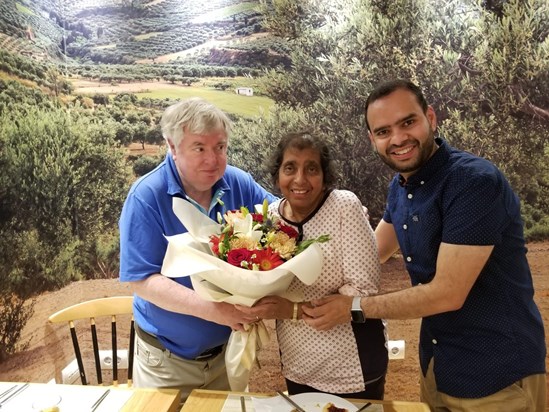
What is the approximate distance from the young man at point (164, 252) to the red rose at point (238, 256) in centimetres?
32

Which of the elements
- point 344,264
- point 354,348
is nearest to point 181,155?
point 344,264

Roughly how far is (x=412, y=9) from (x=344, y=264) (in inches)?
78.8

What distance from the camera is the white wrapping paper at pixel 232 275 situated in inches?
56.3

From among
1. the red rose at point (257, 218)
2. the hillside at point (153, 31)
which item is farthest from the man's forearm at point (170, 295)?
the hillside at point (153, 31)

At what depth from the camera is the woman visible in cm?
162

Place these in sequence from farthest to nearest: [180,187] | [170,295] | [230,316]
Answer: [180,187] < [170,295] < [230,316]

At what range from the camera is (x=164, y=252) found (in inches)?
73.3

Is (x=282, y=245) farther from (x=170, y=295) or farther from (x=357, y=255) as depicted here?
(x=170, y=295)

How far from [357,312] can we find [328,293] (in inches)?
5.3

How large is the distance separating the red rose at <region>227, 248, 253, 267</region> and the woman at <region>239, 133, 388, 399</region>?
0.72ft

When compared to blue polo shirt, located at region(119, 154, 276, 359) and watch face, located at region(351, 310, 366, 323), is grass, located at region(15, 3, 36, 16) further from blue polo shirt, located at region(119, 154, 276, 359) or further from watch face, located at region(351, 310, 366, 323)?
watch face, located at region(351, 310, 366, 323)

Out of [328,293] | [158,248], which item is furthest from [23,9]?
[328,293]

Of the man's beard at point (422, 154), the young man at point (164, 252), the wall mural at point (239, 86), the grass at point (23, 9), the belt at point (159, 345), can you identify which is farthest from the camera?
the wall mural at point (239, 86)

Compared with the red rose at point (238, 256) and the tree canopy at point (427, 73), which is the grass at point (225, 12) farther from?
the red rose at point (238, 256)
